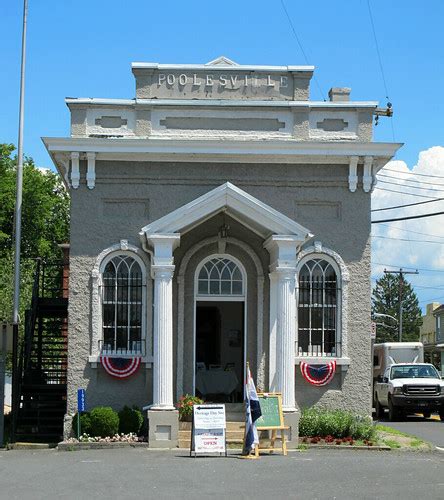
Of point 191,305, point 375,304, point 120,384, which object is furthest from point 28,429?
point 375,304

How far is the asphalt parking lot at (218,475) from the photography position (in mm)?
13156

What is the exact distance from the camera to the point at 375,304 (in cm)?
10606

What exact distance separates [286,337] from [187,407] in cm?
234

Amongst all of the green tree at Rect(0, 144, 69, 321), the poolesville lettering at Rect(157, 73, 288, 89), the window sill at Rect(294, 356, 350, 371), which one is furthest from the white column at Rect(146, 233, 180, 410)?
the green tree at Rect(0, 144, 69, 321)

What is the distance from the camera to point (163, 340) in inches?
754

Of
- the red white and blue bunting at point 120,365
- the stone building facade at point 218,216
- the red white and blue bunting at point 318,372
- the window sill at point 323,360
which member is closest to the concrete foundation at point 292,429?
the stone building facade at point 218,216

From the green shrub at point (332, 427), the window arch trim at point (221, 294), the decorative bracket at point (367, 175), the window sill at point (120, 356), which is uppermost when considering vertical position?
the decorative bracket at point (367, 175)

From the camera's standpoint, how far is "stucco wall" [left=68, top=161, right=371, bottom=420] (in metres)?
20.3

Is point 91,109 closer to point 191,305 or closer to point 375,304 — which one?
point 191,305

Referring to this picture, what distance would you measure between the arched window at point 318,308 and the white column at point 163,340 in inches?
118

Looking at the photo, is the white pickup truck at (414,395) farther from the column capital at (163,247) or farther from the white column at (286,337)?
the column capital at (163,247)

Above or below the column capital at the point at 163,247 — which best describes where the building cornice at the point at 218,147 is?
above

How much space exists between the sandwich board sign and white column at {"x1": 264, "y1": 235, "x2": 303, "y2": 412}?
74.8 inches

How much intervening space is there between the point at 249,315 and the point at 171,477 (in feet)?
21.5
